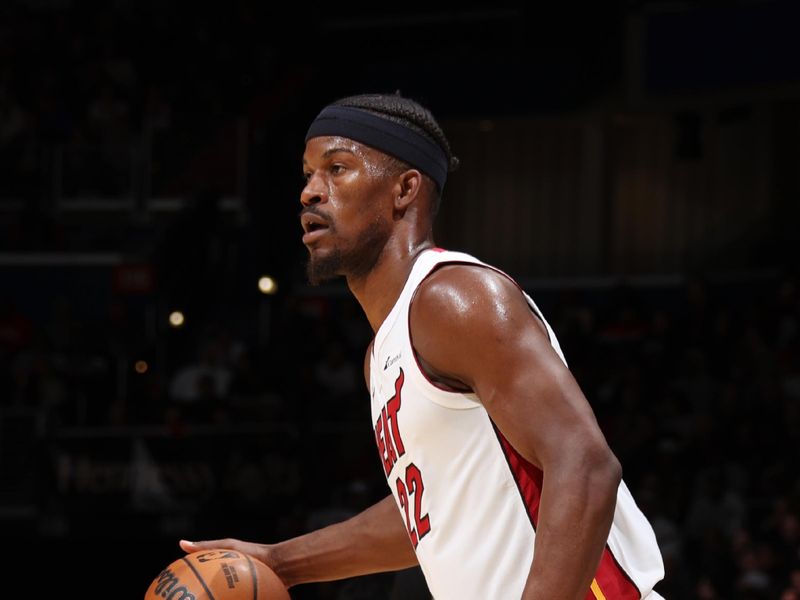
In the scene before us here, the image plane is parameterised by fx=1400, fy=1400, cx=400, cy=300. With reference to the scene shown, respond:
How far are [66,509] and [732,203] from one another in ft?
28.5

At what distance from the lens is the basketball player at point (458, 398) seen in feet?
8.79

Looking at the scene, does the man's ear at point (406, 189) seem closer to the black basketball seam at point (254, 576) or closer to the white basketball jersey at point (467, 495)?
the white basketball jersey at point (467, 495)

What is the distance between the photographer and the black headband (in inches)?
128

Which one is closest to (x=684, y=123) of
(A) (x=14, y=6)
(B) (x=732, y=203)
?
(B) (x=732, y=203)

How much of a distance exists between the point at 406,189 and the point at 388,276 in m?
0.21

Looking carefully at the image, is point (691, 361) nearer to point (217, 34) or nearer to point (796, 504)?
point (796, 504)

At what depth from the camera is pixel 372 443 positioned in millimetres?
11359

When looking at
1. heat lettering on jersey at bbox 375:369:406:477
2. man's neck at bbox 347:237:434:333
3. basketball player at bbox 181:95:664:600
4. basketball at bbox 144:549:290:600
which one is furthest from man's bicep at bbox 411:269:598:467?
basketball at bbox 144:549:290:600

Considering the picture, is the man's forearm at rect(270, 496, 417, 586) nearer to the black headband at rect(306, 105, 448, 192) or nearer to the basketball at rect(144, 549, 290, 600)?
the basketball at rect(144, 549, 290, 600)

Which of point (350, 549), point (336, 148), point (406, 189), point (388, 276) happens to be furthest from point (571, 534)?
point (350, 549)

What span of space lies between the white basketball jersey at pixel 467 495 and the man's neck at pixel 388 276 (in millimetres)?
79

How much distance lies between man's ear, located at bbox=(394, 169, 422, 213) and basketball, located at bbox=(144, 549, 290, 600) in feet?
3.32

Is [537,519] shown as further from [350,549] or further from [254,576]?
[350,549]

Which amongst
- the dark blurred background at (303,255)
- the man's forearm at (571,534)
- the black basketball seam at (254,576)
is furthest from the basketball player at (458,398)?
the dark blurred background at (303,255)
